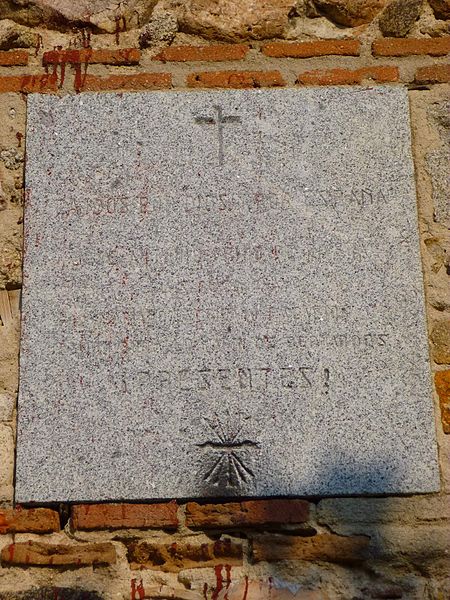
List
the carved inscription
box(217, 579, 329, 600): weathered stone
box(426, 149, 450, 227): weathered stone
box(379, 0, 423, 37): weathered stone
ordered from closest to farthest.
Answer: box(217, 579, 329, 600): weathered stone < the carved inscription < box(426, 149, 450, 227): weathered stone < box(379, 0, 423, 37): weathered stone

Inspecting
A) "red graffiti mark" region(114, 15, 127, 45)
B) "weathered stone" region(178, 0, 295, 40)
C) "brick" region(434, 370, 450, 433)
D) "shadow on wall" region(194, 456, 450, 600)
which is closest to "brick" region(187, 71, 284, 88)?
"weathered stone" region(178, 0, 295, 40)

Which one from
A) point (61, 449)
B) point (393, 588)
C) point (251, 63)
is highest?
point (251, 63)

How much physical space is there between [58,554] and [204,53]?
5.50 feet

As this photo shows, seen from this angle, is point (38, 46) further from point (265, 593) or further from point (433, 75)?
point (265, 593)

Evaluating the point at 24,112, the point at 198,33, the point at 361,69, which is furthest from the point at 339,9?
the point at 24,112

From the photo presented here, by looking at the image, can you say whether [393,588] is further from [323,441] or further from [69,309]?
[69,309]

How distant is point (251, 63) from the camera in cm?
282

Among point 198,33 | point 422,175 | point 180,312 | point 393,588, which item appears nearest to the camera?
point 393,588

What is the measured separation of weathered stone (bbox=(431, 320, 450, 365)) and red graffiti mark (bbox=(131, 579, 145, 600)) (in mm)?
1081

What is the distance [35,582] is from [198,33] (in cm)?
184

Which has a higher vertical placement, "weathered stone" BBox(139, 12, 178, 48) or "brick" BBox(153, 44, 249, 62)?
"weathered stone" BBox(139, 12, 178, 48)

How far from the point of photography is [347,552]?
2311 mm

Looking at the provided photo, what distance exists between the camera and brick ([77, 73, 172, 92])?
277 centimetres

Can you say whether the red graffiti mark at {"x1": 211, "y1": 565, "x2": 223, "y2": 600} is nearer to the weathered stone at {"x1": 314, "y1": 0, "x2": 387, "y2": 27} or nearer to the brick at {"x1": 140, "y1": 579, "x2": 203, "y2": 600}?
the brick at {"x1": 140, "y1": 579, "x2": 203, "y2": 600}
